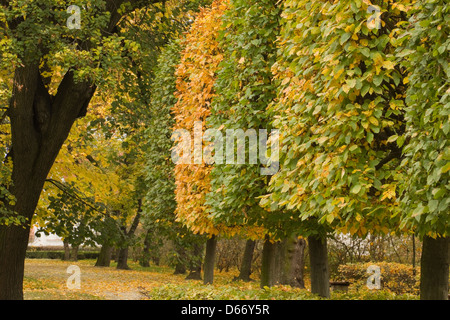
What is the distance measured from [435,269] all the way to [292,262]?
8.21 m

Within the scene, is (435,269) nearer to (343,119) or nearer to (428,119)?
(343,119)

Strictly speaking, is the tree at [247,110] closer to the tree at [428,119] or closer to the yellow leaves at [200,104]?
the yellow leaves at [200,104]

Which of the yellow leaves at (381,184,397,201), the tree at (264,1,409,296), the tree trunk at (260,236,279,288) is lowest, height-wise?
the tree trunk at (260,236,279,288)

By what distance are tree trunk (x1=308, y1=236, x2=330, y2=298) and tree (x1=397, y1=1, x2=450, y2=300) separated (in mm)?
5114

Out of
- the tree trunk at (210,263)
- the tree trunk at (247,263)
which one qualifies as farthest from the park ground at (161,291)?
the tree trunk at (247,263)

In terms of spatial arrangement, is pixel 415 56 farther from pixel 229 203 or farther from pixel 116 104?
pixel 116 104

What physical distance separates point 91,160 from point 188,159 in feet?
46.7

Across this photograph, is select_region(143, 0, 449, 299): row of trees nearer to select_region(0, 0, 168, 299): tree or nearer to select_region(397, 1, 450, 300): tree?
select_region(397, 1, 450, 300): tree

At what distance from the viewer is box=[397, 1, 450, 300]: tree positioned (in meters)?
4.68

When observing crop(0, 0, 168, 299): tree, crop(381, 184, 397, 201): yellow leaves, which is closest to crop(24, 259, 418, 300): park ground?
crop(0, 0, 168, 299): tree

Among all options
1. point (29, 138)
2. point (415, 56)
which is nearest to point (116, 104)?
point (29, 138)

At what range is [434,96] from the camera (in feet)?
16.5

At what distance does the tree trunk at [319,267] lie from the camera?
10.3 meters

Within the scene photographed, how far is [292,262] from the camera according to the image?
16312 millimetres
